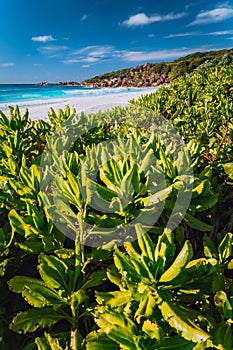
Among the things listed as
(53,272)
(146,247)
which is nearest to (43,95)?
(53,272)

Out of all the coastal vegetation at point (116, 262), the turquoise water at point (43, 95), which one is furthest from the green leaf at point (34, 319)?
the turquoise water at point (43, 95)

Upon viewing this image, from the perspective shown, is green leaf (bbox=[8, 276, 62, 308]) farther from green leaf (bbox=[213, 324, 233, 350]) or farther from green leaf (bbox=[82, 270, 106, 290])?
green leaf (bbox=[213, 324, 233, 350])

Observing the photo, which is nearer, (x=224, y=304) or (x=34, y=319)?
(x=224, y=304)

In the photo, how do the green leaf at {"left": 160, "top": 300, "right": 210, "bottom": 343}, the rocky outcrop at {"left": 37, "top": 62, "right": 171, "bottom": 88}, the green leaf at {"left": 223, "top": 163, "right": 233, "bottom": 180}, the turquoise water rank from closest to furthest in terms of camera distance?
the green leaf at {"left": 160, "top": 300, "right": 210, "bottom": 343} → the green leaf at {"left": 223, "top": 163, "right": 233, "bottom": 180} → the turquoise water → the rocky outcrop at {"left": 37, "top": 62, "right": 171, "bottom": 88}

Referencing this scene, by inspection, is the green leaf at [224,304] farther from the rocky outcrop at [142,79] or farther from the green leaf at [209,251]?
the rocky outcrop at [142,79]

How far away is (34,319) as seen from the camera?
0.74m

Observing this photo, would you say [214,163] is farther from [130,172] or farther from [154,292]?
[154,292]

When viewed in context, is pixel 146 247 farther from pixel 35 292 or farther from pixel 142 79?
pixel 142 79

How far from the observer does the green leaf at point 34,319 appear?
724mm

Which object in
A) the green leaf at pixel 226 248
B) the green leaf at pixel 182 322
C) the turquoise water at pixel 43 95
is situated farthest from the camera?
the turquoise water at pixel 43 95

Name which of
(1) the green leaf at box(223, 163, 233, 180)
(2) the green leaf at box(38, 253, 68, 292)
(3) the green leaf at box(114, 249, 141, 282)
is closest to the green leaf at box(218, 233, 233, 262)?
(3) the green leaf at box(114, 249, 141, 282)

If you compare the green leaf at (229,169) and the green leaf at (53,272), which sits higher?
the green leaf at (229,169)

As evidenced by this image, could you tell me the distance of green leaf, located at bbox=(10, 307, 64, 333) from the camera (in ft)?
2.37

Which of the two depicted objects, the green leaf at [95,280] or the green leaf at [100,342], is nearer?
the green leaf at [100,342]
